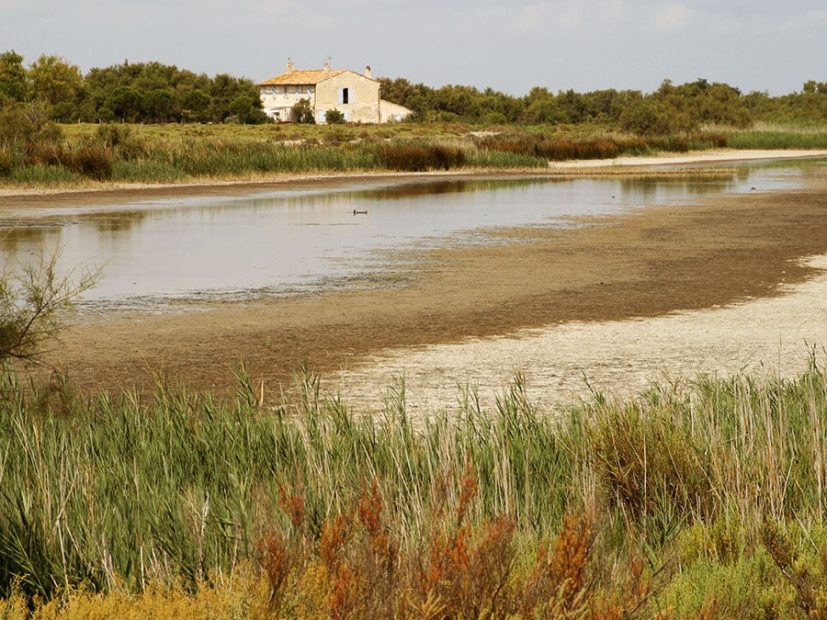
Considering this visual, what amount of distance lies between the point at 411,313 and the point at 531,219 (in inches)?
551

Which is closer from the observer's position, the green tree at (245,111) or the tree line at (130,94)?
the tree line at (130,94)

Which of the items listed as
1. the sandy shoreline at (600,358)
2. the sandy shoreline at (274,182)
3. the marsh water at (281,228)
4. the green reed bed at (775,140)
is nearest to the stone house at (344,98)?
the green reed bed at (775,140)

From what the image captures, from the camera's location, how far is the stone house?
122938 mm

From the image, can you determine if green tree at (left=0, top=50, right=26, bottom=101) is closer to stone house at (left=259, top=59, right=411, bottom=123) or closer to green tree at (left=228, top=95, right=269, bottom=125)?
green tree at (left=228, top=95, right=269, bottom=125)

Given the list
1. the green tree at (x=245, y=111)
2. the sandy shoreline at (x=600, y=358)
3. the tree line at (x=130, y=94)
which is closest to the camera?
the sandy shoreline at (x=600, y=358)

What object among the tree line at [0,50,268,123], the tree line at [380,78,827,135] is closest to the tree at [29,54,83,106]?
the tree line at [0,50,268,123]

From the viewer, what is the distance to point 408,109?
425 feet

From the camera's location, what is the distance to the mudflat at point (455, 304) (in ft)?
36.5

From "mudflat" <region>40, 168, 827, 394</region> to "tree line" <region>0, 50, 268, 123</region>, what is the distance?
8134 centimetres

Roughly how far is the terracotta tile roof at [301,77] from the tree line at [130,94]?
482cm

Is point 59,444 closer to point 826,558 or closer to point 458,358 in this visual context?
point 826,558

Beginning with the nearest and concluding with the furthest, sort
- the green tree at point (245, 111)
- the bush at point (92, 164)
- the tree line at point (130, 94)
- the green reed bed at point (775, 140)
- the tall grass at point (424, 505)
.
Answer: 1. the tall grass at point (424, 505)
2. the bush at point (92, 164)
3. the green reed bed at point (775, 140)
4. the tree line at point (130, 94)
5. the green tree at point (245, 111)

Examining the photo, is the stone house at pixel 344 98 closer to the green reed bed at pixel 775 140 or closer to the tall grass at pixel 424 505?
the green reed bed at pixel 775 140

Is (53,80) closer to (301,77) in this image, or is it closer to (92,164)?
(301,77)
